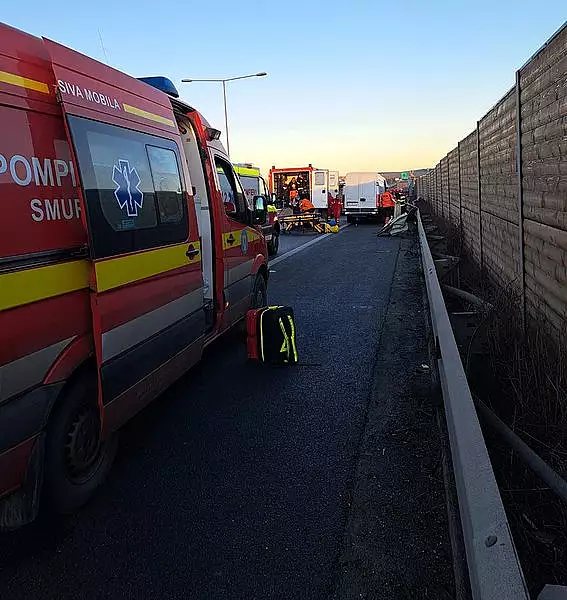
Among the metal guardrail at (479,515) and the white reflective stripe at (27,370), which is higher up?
the white reflective stripe at (27,370)

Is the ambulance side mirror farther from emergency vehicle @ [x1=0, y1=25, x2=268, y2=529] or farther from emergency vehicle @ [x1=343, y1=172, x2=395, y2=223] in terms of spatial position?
emergency vehicle @ [x1=343, y1=172, x2=395, y2=223]

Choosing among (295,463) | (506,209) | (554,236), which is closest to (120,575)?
(295,463)

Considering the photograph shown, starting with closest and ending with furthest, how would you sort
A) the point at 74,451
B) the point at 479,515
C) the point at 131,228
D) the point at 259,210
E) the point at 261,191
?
1. the point at 479,515
2. the point at 74,451
3. the point at 131,228
4. the point at 259,210
5. the point at 261,191

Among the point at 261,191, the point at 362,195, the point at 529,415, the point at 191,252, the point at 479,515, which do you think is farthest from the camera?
the point at 362,195

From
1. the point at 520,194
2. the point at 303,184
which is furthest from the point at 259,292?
the point at 303,184

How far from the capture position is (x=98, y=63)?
3635mm

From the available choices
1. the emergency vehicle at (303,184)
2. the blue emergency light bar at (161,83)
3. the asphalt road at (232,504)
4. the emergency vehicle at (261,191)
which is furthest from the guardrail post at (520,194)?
the emergency vehicle at (303,184)

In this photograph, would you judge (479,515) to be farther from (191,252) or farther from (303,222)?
(303,222)

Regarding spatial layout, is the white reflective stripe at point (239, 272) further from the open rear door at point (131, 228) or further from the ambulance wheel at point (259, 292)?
the open rear door at point (131, 228)

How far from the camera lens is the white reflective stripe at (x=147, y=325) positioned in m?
3.44

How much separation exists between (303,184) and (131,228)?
31038 millimetres

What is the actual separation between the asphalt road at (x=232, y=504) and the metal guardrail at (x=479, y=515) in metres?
0.75

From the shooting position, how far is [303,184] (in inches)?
1341

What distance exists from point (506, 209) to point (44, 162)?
4940 mm
